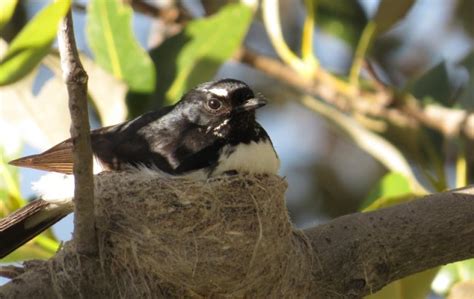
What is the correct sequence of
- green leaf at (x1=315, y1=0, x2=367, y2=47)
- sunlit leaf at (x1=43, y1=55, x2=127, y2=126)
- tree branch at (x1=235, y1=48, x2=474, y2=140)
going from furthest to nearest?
green leaf at (x1=315, y1=0, x2=367, y2=47)
tree branch at (x1=235, y1=48, x2=474, y2=140)
sunlit leaf at (x1=43, y1=55, x2=127, y2=126)

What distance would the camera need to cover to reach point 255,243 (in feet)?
11.3

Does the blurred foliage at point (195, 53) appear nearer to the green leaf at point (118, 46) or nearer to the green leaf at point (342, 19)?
the green leaf at point (118, 46)

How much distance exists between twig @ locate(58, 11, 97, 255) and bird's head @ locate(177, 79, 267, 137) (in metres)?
1.08

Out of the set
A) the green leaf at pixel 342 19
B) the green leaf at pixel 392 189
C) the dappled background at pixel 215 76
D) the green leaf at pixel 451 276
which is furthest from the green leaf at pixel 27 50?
the green leaf at pixel 451 276

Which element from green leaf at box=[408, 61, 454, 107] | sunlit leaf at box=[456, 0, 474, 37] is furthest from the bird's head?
sunlit leaf at box=[456, 0, 474, 37]

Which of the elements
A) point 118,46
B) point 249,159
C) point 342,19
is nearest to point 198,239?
point 249,159

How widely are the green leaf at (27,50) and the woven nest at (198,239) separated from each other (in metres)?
0.45

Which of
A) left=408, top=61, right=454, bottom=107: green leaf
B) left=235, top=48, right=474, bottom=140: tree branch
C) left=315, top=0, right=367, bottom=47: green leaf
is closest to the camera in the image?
left=235, top=48, right=474, bottom=140: tree branch

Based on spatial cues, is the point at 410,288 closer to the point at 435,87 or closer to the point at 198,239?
the point at 198,239

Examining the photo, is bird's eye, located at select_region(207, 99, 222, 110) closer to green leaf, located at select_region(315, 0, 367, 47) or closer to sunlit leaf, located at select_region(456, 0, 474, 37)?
green leaf, located at select_region(315, 0, 367, 47)

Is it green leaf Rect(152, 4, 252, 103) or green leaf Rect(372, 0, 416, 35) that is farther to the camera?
green leaf Rect(372, 0, 416, 35)

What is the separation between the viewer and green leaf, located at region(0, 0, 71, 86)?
3.52m

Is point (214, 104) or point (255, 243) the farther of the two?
point (214, 104)

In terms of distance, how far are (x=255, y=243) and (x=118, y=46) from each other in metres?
1.12
